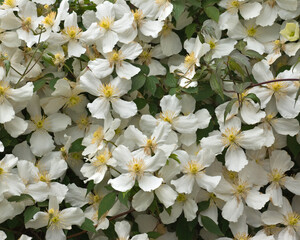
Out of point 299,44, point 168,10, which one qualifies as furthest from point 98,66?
point 299,44

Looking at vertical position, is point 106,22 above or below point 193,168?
above

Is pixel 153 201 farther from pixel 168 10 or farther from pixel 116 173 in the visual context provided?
pixel 168 10

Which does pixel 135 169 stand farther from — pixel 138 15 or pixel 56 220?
pixel 138 15

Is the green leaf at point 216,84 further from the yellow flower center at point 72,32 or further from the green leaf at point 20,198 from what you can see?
the green leaf at point 20,198

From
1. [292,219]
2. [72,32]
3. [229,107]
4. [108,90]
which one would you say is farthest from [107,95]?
[292,219]

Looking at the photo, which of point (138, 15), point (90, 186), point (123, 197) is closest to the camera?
point (123, 197)

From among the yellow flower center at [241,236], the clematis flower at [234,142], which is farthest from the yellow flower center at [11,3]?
the yellow flower center at [241,236]
